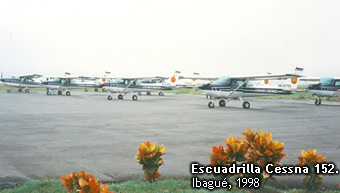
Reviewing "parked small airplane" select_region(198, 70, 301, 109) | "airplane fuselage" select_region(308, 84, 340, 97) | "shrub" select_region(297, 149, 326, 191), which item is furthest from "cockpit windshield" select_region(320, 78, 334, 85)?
"shrub" select_region(297, 149, 326, 191)

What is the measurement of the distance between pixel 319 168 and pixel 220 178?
4.41 feet

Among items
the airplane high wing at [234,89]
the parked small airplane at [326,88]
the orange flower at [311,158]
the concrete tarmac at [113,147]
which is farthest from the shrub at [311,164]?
the parked small airplane at [326,88]

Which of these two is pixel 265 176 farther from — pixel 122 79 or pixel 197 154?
pixel 122 79

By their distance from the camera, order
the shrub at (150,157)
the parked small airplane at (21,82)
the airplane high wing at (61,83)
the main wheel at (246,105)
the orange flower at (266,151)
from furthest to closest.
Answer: the parked small airplane at (21,82)
the airplane high wing at (61,83)
the main wheel at (246,105)
the shrub at (150,157)
the orange flower at (266,151)

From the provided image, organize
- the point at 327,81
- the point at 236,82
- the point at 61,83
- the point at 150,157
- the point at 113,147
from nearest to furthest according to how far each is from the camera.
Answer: the point at 150,157 < the point at 113,147 < the point at 236,82 < the point at 327,81 < the point at 61,83

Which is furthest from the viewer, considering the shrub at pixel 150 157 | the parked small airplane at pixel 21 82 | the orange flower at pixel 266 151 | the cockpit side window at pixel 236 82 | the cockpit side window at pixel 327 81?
the parked small airplane at pixel 21 82

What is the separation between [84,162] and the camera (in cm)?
630

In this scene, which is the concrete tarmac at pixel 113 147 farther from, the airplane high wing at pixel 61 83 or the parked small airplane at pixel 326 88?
the airplane high wing at pixel 61 83

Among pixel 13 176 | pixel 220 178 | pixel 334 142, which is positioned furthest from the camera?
pixel 334 142

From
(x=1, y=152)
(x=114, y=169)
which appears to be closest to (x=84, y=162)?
(x=114, y=169)

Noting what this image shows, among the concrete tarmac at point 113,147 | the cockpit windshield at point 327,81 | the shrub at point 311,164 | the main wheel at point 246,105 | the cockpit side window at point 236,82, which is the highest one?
the cockpit windshield at point 327,81

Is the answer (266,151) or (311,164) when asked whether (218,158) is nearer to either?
→ (266,151)

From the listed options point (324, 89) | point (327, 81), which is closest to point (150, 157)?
point (324, 89)

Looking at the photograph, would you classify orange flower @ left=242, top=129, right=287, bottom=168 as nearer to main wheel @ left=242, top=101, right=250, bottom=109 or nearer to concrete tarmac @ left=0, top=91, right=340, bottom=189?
concrete tarmac @ left=0, top=91, right=340, bottom=189
